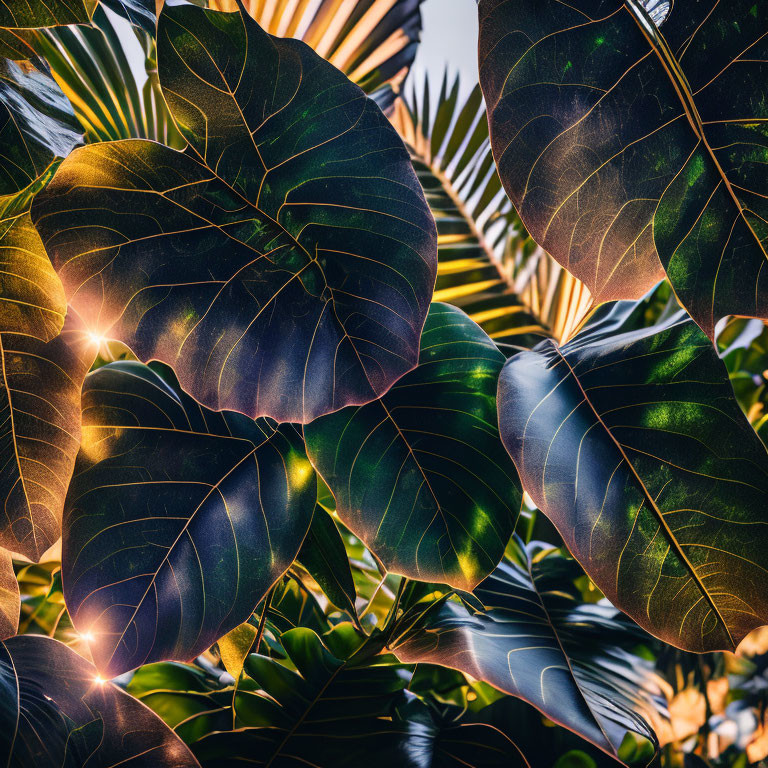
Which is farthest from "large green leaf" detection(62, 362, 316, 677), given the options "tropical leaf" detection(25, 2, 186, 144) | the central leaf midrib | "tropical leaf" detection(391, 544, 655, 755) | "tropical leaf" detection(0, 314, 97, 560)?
"tropical leaf" detection(25, 2, 186, 144)

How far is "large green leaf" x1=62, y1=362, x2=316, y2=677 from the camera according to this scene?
0.49 meters

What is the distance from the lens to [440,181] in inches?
40.6

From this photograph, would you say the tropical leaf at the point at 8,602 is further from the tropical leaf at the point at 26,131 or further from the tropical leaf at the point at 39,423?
the tropical leaf at the point at 26,131

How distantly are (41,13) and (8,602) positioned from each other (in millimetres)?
630

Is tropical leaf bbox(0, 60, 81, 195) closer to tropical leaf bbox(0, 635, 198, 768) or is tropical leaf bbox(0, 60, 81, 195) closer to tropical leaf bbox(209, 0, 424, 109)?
tropical leaf bbox(209, 0, 424, 109)

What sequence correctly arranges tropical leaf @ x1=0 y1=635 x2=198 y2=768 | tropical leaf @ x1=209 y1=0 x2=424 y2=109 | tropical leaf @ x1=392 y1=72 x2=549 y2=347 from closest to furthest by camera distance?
tropical leaf @ x1=0 y1=635 x2=198 y2=768, tropical leaf @ x1=209 y1=0 x2=424 y2=109, tropical leaf @ x1=392 y1=72 x2=549 y2=347

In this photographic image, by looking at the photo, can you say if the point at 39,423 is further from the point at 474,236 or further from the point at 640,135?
the point at 474,236

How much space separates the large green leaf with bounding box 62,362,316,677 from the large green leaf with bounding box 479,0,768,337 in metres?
0.37

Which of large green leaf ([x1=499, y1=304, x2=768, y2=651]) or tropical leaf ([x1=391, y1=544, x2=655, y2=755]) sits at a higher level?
large green leaf ([x1=499, y1=304, x2=768, y2=651])

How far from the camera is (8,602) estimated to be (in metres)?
0.62

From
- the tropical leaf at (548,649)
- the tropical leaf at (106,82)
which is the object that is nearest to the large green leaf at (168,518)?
the tropical leaf at (548,649)

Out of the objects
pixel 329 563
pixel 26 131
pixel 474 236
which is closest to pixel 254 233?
pixel 26 131

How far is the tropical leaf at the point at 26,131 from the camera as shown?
524 millimetres

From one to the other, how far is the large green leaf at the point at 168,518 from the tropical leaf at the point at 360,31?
637mm
